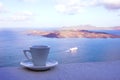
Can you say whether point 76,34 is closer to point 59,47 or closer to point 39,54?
point 59,47

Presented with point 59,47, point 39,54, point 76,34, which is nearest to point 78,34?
point 76,34

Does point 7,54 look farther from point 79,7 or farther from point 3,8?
point 79,7

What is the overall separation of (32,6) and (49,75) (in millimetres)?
1632

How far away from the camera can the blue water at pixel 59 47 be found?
5.48 ft

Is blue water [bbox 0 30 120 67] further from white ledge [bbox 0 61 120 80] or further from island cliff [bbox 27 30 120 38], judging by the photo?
white ledge [bbox 0 61 120 80]

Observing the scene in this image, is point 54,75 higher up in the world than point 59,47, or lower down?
higher up

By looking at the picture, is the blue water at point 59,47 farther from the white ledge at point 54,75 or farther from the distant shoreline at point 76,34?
the white ledge at point 54,75

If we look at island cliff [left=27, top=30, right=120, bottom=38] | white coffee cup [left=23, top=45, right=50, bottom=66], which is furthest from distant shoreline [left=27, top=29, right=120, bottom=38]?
white coffee cup [left=23, top=45, right=50, bottom=66]

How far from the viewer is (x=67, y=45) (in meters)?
1.87

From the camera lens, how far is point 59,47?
1.88 m

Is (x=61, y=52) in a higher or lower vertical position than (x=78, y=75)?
lower

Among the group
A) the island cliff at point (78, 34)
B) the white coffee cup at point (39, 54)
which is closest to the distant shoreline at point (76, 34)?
the island cliff at point (78, 34)

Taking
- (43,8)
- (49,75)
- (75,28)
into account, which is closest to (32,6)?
(43,8)

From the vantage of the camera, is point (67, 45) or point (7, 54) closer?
point (7, 54)
